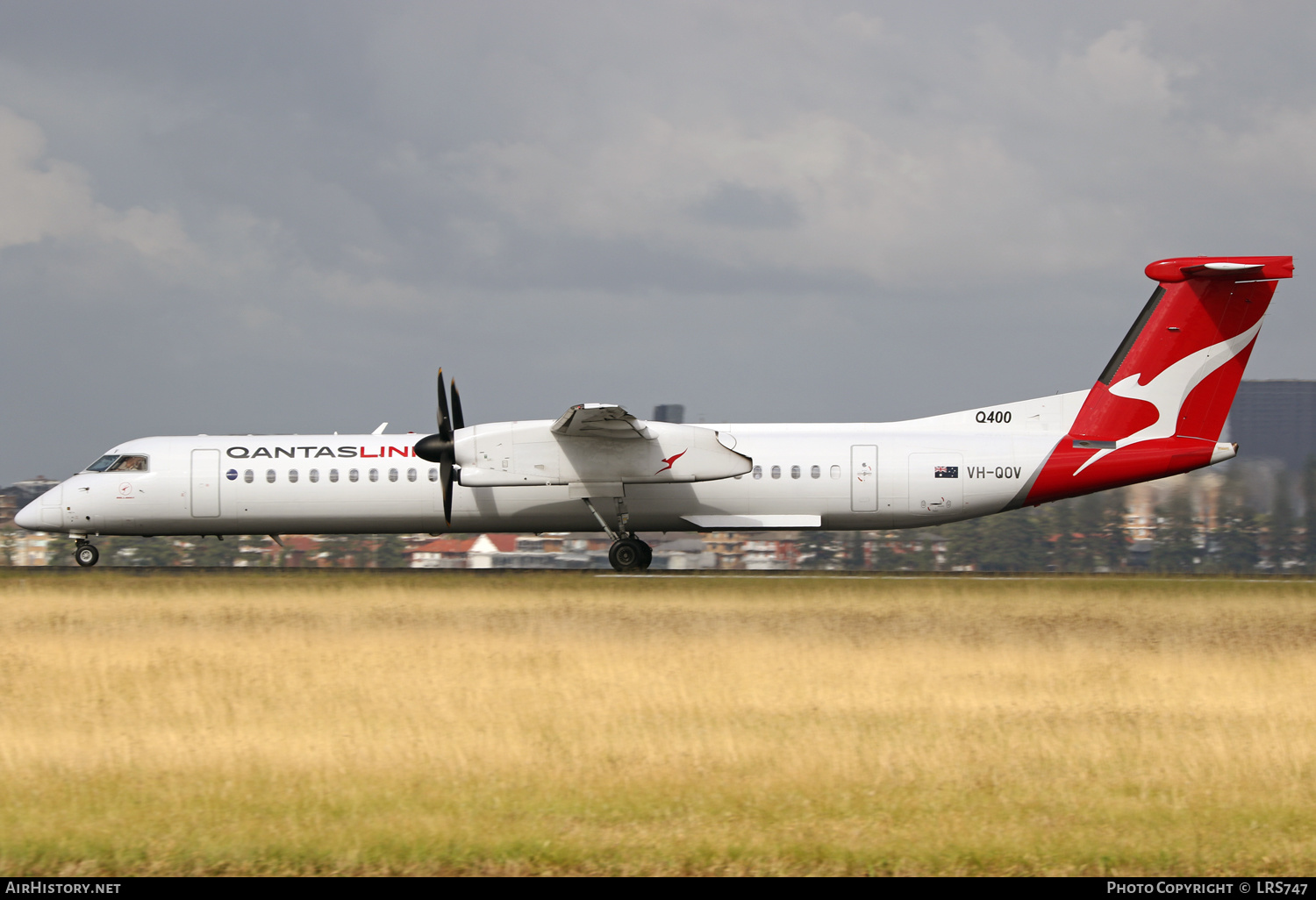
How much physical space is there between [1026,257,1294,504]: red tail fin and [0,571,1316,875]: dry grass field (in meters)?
6.19

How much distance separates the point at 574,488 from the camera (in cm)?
2802

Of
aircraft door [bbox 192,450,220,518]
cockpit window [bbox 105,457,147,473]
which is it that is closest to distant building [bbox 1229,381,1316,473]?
aircraft door [bbox 192,450,220,518]

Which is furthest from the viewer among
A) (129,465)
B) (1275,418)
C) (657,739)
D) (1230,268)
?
(1275,418)

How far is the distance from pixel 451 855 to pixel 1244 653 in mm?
12621

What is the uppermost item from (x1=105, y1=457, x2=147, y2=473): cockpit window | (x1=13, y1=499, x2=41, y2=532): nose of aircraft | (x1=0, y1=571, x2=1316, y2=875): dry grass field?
(x1=105, y1=457, x2=147, y2=473): cockpit window

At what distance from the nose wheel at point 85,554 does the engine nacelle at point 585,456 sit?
32.4 feet

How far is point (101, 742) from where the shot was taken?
36.9 ft

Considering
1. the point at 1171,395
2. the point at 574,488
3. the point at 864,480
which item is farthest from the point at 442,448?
the point at 1171,395

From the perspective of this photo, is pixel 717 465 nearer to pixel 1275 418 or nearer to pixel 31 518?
pixel 31 518

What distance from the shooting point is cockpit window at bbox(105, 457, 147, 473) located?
29.0 m

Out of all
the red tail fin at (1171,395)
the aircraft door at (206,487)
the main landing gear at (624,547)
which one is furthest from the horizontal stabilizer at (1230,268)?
the aircraft door at (206,487)

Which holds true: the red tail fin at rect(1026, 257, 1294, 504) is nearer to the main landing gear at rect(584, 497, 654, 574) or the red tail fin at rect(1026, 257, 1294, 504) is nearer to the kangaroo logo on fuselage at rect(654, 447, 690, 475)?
the kangaroo logo on fuselage at rect(654, 447, 690, 475)

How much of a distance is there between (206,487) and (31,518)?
444 centimetres
